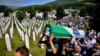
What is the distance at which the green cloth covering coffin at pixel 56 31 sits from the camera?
16.0 feet

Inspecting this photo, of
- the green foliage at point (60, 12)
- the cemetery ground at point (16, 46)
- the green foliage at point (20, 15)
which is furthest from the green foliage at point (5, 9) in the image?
the green foliage at point (60, 12)

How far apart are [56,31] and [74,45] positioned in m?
0.43

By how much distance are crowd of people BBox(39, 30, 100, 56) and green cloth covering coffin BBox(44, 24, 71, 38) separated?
0.05 metres

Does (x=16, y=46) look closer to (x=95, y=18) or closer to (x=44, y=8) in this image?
(x=44, y=8)

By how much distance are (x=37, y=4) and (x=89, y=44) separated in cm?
113

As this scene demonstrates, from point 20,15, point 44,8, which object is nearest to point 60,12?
point 44,8

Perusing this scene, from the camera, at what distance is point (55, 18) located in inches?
198

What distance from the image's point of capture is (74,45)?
521 cm

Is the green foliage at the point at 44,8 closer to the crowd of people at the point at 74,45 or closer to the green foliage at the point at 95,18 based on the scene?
the crowd of people at the point at 74,45

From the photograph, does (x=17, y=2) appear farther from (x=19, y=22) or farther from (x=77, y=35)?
(x=77, y=35)

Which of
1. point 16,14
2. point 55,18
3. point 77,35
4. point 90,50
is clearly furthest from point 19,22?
point 90,50

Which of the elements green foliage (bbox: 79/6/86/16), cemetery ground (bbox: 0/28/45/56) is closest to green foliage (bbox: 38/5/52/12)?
cemetery ground (bbox: 0/28/45/56)

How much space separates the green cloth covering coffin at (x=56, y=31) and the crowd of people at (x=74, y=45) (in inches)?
2.1

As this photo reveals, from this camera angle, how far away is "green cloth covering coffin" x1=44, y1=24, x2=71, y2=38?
4875mm
